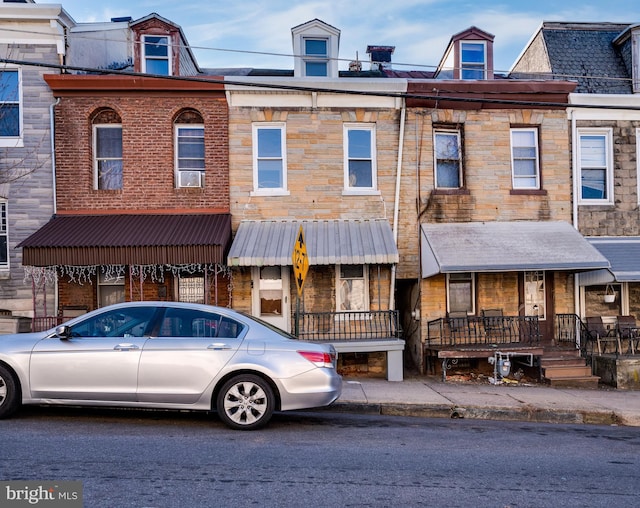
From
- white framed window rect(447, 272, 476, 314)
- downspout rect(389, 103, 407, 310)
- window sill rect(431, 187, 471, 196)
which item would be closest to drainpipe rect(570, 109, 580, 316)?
white framed window rect(447, 272, 476, 314)

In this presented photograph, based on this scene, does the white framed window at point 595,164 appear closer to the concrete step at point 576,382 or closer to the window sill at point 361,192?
the concrete step at point 576,382

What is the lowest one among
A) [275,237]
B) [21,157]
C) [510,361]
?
[510,361]

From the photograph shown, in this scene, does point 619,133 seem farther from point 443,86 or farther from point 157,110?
point 157,110

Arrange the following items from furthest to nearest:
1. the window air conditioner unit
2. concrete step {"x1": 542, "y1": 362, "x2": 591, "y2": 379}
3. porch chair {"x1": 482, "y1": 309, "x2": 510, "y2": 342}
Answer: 1. the window air conditioner unit
2. porch chair {"x1": 482, "y1": 309, "x2": 510, "y2": 342}
3. concrete step {"x1": 542, "y1": 362, "x2": 591, "y2": 379}

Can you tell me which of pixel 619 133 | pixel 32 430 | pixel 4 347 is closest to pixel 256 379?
pixel 32 430

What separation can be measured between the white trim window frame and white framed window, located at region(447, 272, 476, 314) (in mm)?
10533

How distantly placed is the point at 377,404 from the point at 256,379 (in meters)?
2.74

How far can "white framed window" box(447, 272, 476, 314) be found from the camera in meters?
14.6

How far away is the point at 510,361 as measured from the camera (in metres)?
13.8

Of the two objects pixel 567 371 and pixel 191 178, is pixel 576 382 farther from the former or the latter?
pixel 191 178

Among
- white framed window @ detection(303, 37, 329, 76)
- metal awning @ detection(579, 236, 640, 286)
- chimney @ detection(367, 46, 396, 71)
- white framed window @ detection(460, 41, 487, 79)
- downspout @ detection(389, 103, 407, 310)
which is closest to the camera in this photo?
metal awning @ detection(579, 236, 640, 286)

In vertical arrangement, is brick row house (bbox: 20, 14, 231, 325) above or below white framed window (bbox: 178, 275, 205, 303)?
above

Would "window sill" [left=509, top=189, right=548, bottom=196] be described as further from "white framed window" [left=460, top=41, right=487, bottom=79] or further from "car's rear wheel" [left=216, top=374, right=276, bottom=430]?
"car's rear wheel" [left=216, top=374, right=276, bottom=430]

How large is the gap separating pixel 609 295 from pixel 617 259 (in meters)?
1.08
